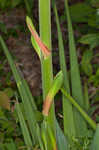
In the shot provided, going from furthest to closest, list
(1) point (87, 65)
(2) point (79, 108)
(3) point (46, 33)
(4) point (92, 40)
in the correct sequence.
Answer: (1) point (87, 65) < (4) point (92, 40) < (2) point (79, 108) < (3) point (46, 33)

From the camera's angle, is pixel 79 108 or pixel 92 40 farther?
pixel 92 40

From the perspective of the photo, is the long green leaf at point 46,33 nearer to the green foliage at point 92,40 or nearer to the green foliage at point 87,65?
the green foliage at point 92,40

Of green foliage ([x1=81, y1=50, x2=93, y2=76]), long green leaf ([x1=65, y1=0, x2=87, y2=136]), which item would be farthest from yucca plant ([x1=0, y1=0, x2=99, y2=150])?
green foliage ([x1=81, y1=50, x2=93, y2=76])

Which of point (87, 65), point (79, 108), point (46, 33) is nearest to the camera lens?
point (46, 33)

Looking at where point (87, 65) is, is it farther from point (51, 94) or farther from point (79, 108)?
point (51, 94)

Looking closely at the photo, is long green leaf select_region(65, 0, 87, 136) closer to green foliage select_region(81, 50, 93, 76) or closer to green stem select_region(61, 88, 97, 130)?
green stem select_region(61, 88, 97, 130)

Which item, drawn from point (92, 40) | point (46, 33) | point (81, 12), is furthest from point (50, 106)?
point (81, 12)

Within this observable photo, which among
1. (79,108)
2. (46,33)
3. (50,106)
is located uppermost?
(46,33)

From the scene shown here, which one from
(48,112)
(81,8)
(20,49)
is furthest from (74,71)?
(20,49)

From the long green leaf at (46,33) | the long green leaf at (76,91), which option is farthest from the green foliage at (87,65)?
the long green leaf at (46,33)

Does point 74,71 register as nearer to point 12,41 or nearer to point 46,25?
point 46,25

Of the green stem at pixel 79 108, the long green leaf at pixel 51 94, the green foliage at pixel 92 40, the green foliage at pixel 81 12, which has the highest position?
the green foliage at pixel 81 12
